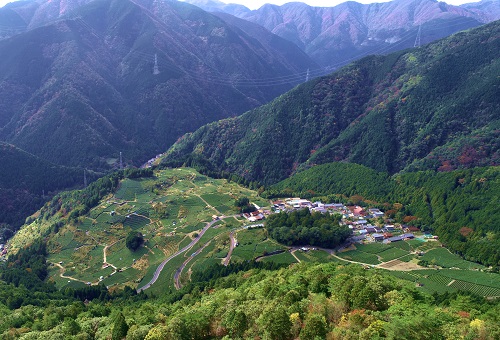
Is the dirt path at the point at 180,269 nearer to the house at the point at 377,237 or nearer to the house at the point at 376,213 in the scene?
the house at the point at 377,237

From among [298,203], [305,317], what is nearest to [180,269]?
[298,203]

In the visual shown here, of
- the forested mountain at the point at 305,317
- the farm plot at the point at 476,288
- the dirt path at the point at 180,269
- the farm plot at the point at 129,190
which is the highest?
the forested mountain at the point at 305,317

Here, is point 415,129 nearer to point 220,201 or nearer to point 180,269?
point 220,201

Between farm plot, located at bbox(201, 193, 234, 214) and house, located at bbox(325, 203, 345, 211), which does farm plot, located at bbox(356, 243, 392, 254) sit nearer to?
house, located at bbox(325, 203, 345, 211)

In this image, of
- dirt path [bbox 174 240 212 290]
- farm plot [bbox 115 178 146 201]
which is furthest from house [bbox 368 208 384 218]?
farm plot [bbox 115 178 146 201]

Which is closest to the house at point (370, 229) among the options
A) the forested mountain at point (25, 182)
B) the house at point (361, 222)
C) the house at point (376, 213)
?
the house at point (361, 222)
